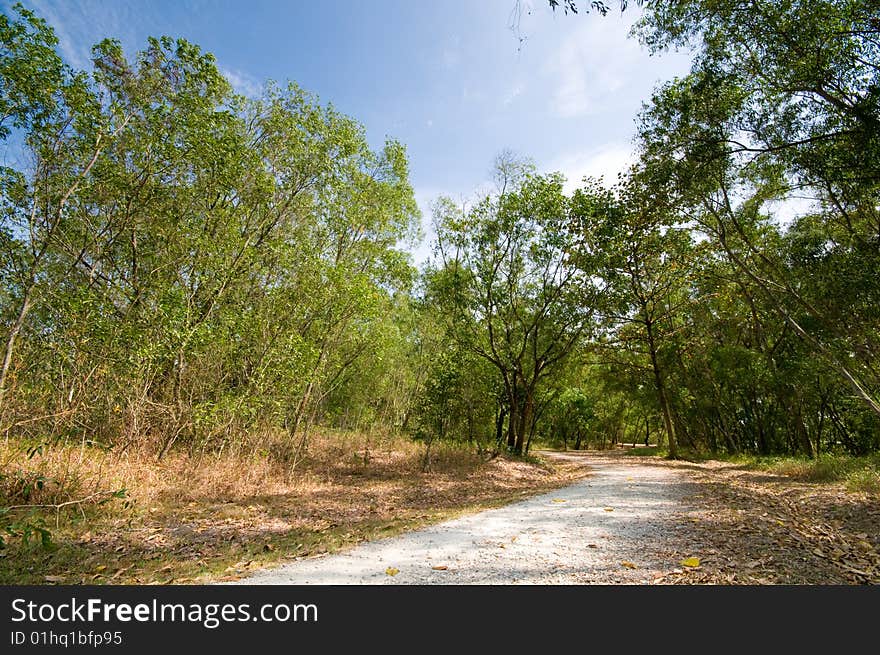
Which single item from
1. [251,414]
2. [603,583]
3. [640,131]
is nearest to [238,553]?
[603,583]

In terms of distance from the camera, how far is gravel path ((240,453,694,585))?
332cm

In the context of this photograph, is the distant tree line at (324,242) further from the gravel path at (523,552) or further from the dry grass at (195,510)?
the gravel path at (523,552)

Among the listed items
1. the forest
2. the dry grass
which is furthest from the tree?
the dry grass

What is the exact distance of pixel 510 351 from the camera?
16062mm

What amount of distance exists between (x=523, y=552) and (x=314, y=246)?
952cm

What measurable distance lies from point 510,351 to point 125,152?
12730 mm

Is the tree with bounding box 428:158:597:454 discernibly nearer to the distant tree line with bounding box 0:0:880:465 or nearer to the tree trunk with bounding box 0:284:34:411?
the distant tree line with bounding box 0:0:880:465

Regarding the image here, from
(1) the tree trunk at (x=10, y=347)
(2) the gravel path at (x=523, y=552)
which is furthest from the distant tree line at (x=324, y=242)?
(2) the gravel path at (x=523, y=552)

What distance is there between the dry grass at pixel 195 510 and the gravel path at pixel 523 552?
592 millimetres

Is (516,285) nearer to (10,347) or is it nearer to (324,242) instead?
(324,242)

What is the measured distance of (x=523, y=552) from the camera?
13.2 feet

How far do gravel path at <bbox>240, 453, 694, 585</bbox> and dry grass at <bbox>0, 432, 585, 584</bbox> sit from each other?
0.59 metres

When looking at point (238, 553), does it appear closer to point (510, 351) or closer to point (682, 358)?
point (510, 351)

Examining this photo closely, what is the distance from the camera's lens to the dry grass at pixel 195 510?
407 centimetres
